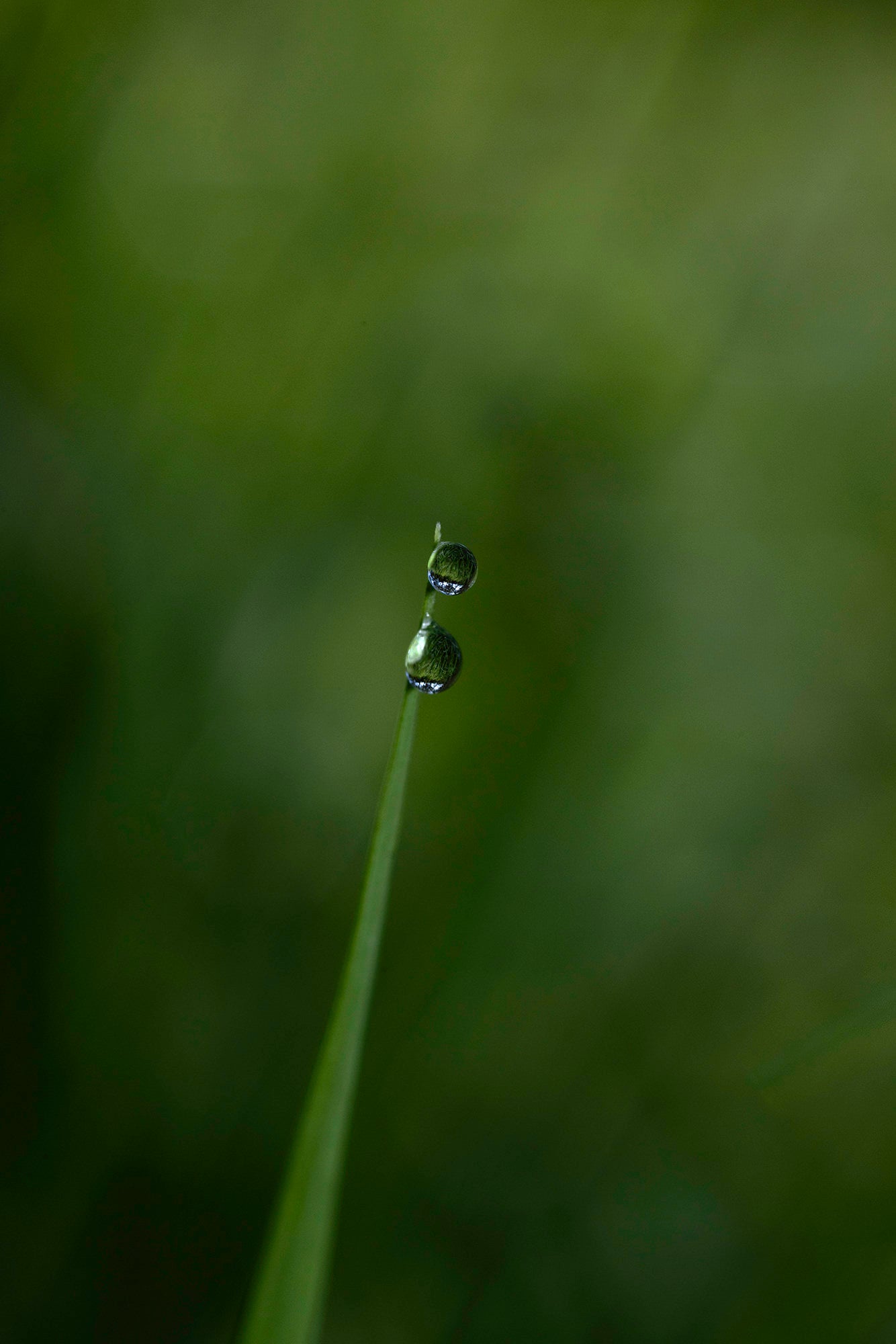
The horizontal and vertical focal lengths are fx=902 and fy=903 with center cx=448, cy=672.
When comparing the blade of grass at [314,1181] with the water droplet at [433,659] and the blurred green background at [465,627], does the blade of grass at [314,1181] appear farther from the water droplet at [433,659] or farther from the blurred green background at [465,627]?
the blurred green background at [465,627]

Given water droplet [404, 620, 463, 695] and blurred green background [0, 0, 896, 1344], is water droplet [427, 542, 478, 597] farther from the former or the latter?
blurred green background [0, 0, 896, 1344]

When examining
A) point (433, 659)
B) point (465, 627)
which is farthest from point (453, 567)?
point (465, 627)

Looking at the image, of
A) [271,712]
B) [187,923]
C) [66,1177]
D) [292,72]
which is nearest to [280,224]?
[292,72]

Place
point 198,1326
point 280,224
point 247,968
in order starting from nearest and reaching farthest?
1. point 198,1326
2. point 247,968
3. point 280,224

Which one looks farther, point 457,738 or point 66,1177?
point 457,738

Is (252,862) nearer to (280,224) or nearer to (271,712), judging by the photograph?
(271,712)

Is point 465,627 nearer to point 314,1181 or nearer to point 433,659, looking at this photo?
point 433,659

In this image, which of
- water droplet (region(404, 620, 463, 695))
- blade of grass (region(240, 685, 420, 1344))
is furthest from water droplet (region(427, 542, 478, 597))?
blade of grass (region(240, 685, 420, 1344))

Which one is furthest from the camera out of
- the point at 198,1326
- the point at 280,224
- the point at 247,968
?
the point at 280,224
